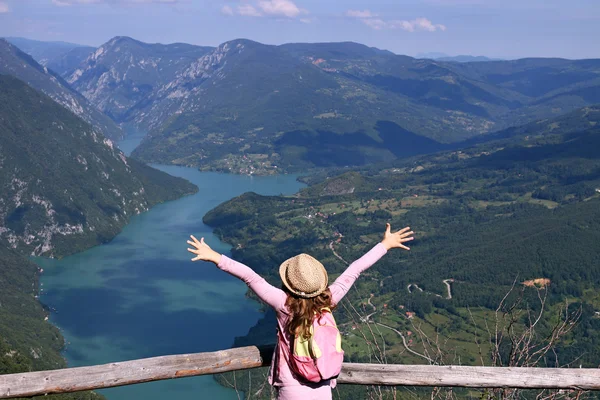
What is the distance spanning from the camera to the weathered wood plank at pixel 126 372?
17.8 ft

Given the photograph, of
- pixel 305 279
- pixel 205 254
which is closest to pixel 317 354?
pixel 305 279

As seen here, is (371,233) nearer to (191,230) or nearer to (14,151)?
(191,230)

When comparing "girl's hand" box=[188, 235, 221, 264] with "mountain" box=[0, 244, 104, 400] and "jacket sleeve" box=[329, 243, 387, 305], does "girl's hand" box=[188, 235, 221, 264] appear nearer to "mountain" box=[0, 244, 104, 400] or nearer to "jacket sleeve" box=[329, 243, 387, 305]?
"jacket sleeve" box=[329, 243, 387, 305]

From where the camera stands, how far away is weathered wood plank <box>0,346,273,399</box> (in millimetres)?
5414

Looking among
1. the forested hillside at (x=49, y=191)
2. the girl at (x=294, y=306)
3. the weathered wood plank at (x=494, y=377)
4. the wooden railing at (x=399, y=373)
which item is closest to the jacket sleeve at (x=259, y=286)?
the girl at (x=294, y=306)

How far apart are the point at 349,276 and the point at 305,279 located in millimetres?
848

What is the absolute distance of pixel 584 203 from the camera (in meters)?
124

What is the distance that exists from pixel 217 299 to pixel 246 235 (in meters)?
45.2

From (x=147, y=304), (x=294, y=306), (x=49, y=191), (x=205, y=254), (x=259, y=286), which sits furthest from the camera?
(x=49, y=191)

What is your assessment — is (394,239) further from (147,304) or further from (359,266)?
(147,304)

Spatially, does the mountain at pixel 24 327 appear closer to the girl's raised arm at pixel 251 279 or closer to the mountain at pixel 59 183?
the mountain at pixel 59 183

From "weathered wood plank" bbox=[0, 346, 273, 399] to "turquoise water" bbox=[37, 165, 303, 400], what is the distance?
184ft

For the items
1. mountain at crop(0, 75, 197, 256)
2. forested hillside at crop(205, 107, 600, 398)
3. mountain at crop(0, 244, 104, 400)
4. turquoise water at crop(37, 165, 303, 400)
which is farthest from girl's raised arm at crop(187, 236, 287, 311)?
mountain at crop(0, 75, 197, 256)

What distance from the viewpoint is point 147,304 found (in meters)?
95.7
